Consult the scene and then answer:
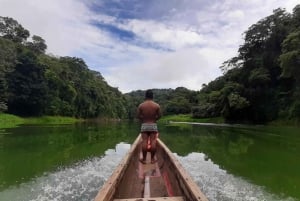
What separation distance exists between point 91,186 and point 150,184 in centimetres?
187

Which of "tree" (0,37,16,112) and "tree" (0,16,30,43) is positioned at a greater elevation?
"tree" (0,16,30,43)

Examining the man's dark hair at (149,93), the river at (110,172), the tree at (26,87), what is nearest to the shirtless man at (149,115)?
the man's dark hair at (149,93)

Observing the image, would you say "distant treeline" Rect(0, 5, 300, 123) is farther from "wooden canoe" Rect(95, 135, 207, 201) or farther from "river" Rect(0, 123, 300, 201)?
"wooden canoe" Rect(95, 135, 207, 201)

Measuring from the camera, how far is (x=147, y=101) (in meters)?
8.38

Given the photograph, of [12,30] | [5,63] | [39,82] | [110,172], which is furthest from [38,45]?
[110,172]

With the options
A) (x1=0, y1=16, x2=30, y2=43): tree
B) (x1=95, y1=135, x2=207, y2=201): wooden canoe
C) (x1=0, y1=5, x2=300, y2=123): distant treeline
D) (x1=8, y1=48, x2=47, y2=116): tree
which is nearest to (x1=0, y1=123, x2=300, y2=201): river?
(x1=95, y1=135, x2=207, y2=201): wooden canoe

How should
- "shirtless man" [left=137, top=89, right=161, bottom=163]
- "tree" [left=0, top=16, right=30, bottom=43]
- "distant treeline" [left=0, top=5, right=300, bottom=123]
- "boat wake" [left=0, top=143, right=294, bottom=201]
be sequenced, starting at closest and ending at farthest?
"boat wake" [left=0, top=143, right=294, bottom=201] → "shirtless man" [left=137, top=89, right=161, bottom=163] → "distant treeline" [left=0, top=5, right=300, bottom=123] → "tree" [left=0, top=16, right=30, bottom=43]

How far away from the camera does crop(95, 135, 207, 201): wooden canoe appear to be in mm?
4456

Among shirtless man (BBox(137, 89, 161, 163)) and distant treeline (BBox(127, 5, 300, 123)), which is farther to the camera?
distant treeline (BBox(127, 5, 300, 123))

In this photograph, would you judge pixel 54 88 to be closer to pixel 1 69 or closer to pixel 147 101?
pixel 1 69

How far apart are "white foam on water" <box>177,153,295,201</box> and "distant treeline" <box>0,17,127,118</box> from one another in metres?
35.8

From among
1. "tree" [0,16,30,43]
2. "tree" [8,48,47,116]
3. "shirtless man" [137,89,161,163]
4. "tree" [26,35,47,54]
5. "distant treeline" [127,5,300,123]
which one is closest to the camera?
"shirtless man" [137,89,161,163]

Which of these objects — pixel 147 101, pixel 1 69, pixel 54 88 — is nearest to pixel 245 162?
pixel 147 101

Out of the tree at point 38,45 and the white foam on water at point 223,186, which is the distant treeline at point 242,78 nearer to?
the tree at point 38,45
